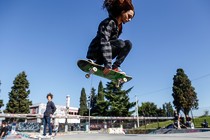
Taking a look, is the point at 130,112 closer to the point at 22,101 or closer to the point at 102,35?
the point at 22,101

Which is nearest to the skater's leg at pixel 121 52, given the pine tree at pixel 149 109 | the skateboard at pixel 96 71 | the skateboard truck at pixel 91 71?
the skateboard at pixel 96 71

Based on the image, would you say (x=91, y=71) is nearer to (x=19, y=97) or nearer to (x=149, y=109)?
(x=19, y=97)

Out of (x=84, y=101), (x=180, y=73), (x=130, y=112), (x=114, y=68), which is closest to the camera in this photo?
(x=114, y=68)

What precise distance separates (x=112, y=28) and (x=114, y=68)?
114 cm

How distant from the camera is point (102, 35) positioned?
436cm

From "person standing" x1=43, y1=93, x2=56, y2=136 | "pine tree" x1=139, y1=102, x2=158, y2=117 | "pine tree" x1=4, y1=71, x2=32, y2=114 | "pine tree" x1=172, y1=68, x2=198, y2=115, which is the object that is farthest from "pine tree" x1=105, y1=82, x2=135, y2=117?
"person standing" x1=43, y1=93, x2=56, y2=136

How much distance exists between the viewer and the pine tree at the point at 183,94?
2092 inches

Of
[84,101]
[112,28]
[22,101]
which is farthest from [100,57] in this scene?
[84,101]

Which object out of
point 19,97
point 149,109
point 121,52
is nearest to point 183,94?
point 149,109

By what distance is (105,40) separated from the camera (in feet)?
14.3

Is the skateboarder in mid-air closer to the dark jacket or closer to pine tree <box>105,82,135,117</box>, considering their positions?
the dark jacket

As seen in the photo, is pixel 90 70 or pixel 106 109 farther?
pixel 106 109

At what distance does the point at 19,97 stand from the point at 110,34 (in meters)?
42.8

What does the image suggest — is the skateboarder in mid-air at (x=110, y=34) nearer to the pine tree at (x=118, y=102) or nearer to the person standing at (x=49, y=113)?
the person standing at (x=49, y=113)
